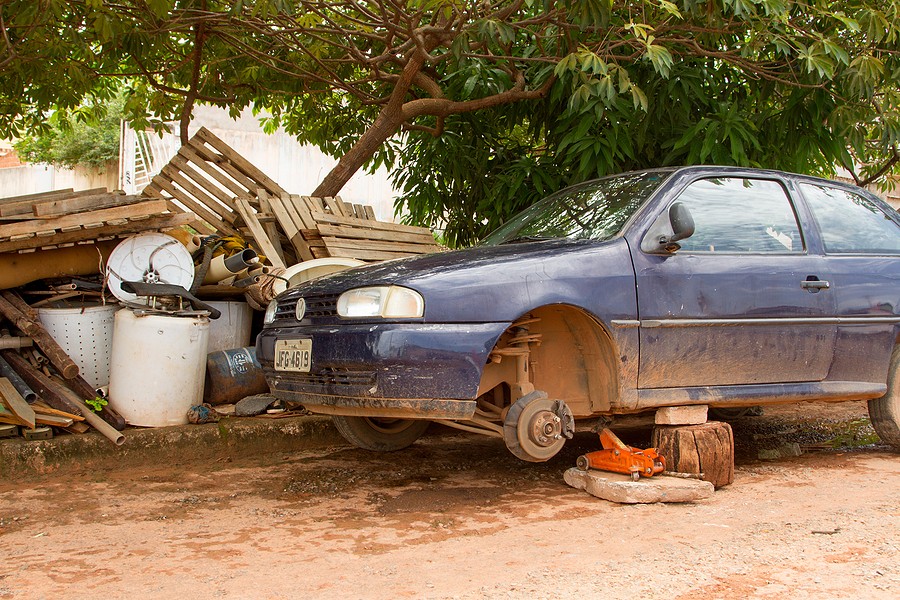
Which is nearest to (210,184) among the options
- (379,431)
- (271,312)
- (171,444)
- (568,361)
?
(171,444)

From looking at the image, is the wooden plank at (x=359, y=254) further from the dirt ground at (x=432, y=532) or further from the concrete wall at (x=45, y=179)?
the concrete wall at (x=45, y=179)

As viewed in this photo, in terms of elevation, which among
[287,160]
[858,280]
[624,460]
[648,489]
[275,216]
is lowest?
[648,489]

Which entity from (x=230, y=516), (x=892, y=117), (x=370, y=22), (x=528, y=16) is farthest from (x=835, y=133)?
(x=230, y=516)

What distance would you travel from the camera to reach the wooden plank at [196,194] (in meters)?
6.93

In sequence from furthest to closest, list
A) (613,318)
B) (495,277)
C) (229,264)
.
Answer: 1. (229,264)
2. (613,318)
3. (495,277)

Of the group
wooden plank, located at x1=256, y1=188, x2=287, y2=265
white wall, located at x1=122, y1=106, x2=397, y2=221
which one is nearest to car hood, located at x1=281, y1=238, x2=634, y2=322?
wooden plank, located at x1=256, y1=188, x2=287, y2=265

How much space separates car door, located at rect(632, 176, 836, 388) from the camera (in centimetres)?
411

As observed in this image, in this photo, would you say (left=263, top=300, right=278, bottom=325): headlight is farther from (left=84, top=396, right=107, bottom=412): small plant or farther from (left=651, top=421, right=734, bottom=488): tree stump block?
(left=651, top=421, right=734, bottom=488): tree stump block

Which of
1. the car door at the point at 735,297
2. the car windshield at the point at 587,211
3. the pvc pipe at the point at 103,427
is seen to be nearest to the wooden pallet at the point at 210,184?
the pvc pipe at the point at 103,427

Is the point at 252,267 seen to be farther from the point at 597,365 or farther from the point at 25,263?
the point at 597,365

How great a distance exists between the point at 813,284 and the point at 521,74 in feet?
11.0

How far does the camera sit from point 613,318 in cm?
396

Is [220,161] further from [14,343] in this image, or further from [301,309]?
A: [301,309]

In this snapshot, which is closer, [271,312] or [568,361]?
[568,361]
